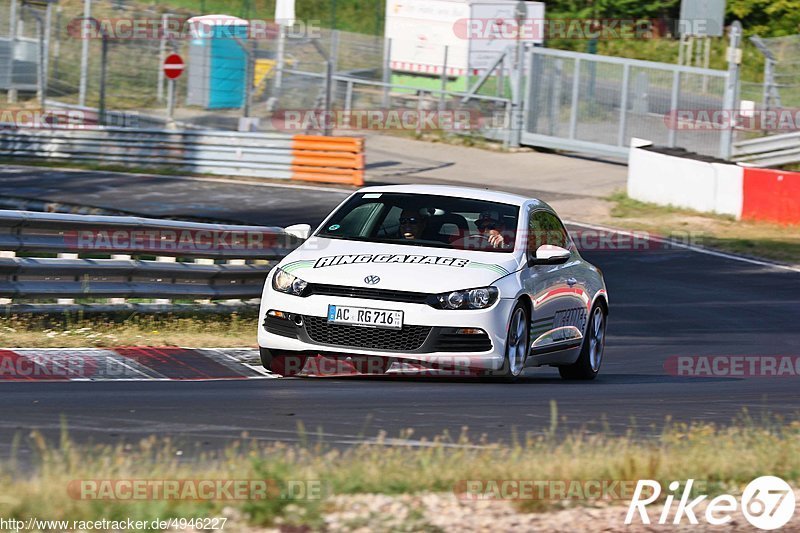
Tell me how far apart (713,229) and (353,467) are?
63.7 feet

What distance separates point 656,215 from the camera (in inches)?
1022

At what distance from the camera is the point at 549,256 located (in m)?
9.85

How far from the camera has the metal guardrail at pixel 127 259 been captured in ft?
36.2

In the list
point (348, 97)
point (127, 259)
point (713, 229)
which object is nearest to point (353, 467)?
point (127, 259)

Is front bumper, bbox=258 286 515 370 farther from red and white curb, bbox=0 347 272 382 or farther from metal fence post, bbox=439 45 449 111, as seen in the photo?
metal fence post, bbox=439 45 449 111

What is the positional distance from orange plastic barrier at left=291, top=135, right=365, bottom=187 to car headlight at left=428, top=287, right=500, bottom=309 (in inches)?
754

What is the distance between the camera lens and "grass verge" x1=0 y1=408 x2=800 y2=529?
4918 mm

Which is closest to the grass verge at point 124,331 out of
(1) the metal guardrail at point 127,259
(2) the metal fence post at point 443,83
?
(1) the metal guardrail at point 127,259

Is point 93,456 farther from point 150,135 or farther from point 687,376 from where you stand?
point 150,135

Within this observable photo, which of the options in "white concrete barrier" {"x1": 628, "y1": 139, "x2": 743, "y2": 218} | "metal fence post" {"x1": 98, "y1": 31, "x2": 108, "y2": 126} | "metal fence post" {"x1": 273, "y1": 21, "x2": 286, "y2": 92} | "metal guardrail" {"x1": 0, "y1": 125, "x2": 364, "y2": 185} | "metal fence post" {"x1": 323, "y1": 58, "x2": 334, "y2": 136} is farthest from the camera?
"metal fence post" {"x1": 273, "y1": 21, "x2": 286, "y2": 92}

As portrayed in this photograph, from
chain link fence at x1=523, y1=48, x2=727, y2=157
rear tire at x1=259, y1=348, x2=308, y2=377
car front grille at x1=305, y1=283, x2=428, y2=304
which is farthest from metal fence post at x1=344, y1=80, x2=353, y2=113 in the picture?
car front grille at x1=305, y1=283, x2=428, y2=304

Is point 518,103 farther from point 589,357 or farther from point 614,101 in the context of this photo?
point 589,357

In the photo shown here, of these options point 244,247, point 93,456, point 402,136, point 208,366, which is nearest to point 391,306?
point 208,366

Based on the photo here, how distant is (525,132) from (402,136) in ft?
11.8
